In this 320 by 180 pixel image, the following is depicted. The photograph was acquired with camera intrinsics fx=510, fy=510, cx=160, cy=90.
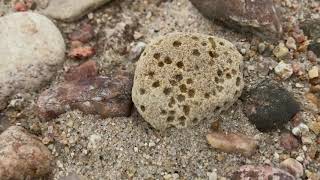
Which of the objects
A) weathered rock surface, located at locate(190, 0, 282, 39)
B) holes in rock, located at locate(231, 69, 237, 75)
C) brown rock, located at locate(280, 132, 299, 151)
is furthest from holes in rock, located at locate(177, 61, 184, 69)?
brown rock, located at locate(280, 132, 299, 151)

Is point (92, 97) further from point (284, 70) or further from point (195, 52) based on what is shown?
Answer: point (284, 70)

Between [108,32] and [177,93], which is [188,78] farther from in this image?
[108,32]

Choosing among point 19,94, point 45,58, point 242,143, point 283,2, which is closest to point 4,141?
point 19,94

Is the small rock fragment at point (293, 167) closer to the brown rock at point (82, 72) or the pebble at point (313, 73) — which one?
the pebble at point (313, 73)

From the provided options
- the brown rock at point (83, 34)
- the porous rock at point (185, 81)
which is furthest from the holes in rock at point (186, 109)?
the brown rock at point (83, 34)

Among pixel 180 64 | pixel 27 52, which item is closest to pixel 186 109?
pixel 180 64

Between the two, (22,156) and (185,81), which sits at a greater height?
(185,81)
